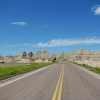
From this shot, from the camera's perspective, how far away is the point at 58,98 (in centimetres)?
905

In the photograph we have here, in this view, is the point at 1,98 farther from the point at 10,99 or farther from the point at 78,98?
the point at 78,98

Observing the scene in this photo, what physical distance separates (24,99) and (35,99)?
49 cm

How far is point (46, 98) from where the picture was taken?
9070mm

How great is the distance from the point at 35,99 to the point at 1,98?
1.61 meters

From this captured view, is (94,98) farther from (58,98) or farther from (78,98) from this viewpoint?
(58,98)

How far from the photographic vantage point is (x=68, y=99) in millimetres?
8922

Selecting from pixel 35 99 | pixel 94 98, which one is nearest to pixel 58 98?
pixel 35 99

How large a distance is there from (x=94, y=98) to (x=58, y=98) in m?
1.74

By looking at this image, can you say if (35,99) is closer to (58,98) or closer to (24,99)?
(24,99)

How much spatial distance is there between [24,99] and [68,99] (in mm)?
1987

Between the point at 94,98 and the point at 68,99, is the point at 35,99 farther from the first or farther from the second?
the point at 94,98

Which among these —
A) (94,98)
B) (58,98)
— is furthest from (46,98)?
(94,98)

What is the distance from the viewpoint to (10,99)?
879cm

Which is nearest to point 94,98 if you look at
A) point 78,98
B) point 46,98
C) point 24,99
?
point 78,98
